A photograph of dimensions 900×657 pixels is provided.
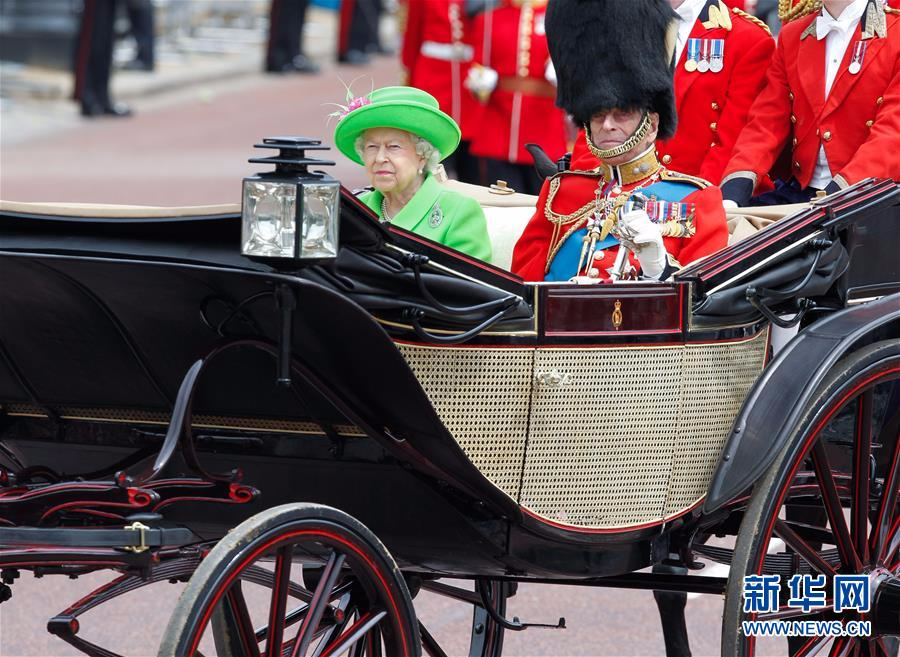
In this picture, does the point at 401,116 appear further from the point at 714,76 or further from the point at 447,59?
the point at 447,59

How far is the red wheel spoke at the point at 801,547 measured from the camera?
10.7ft

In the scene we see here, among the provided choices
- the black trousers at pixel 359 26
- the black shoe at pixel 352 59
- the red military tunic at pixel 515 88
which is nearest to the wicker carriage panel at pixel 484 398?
the red military tunic at pixel 515 88

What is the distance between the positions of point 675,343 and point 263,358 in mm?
758

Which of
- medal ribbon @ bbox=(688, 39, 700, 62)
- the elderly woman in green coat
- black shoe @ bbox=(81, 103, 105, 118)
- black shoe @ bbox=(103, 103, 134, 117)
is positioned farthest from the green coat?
black shoe @ bbox=(103, 103, 134, 117)

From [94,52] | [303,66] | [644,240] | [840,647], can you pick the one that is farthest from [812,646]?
[303,66]

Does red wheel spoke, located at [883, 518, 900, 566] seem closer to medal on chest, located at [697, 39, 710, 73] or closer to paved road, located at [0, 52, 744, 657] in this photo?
paved road, located at [0, 52, 744, 657]

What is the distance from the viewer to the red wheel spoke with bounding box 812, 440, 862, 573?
330 centimetres

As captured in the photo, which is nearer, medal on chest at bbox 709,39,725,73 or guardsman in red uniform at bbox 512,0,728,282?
guardsman in red uniform at bbox 512,0,728,282

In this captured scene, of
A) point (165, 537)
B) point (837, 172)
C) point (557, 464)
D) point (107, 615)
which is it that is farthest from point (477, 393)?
point (107, 615)

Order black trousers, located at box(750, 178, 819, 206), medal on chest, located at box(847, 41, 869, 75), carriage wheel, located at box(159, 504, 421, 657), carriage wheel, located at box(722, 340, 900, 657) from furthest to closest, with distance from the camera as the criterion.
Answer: black trousers, located at box(750, 178, 819, 206) → medal on chest, located at box(847, 41, 869, 75) → carriage wheel, located at box(722, 340, 900, 657) → carriage wheel, located at box(159, 504, 421, 657)

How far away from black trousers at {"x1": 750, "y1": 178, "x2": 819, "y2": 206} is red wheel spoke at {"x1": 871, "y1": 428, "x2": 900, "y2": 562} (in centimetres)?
94

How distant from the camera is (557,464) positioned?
9.84 feet

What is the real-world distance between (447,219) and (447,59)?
540 centimetres

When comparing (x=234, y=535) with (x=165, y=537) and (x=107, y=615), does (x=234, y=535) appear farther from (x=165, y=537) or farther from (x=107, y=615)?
(x=107, y=615)
